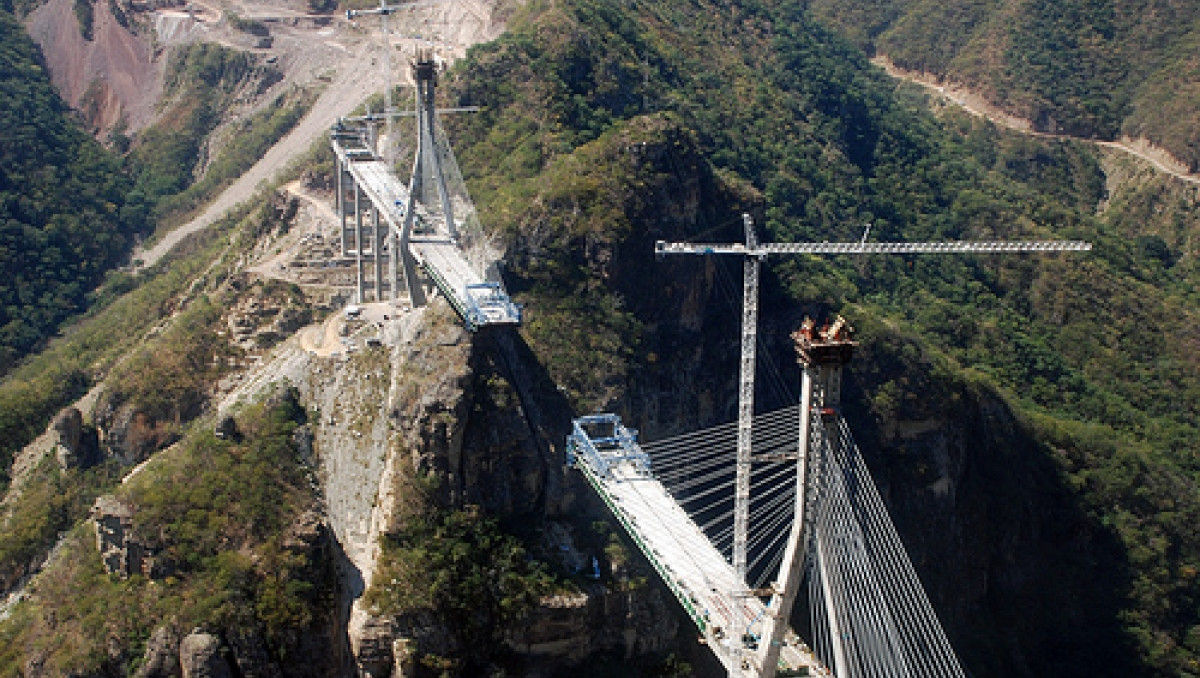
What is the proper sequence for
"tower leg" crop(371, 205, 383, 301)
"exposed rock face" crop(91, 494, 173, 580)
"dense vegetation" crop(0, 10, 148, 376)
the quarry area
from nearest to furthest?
1. "exposed rock face" crop(91, 494, 173, 580)
2. the quarry area
3. "tower leg" crop(371, 205, 383, 301)
4. "dense vegetation" crop(0, 10, 148, 376)

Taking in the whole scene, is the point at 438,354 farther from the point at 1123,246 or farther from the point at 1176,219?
the point at 1176,219

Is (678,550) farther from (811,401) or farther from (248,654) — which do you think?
(248,654)

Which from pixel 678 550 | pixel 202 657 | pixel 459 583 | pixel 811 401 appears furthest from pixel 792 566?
pixel 202 657

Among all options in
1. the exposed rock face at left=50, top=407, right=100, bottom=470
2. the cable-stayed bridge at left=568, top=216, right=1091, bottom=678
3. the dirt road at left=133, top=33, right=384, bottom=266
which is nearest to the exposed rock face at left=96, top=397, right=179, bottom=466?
the exposed rock face at left=50, top=407, right=100, bottom=470

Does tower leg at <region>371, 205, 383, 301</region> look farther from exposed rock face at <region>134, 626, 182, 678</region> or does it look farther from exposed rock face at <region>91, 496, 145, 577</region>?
exposed rock face at <region>134, 626, 182, 678</region>

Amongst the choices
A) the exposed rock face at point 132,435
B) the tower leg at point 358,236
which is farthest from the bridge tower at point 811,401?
the tower leg at point 358,236

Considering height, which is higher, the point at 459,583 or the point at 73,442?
the point at 73,442

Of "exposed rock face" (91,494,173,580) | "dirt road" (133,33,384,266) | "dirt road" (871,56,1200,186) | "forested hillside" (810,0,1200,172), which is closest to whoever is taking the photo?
"exposed rock face" (91,494,173,580)

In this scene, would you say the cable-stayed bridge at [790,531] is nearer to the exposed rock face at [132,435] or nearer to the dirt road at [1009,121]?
the exposed rock face at [132,435]
